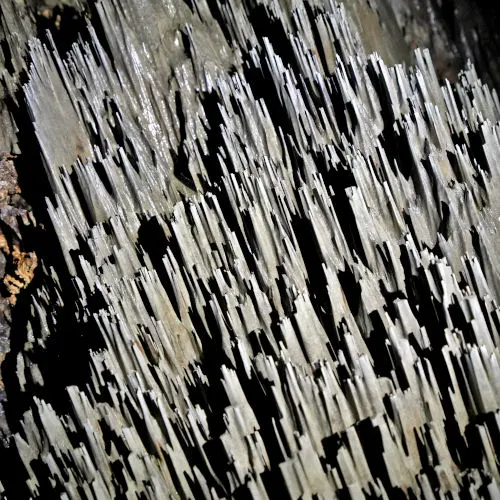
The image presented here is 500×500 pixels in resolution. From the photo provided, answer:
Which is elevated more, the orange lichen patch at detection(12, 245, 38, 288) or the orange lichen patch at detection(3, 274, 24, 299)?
the orange lichen patch at detection(12, 245, 38, 288)

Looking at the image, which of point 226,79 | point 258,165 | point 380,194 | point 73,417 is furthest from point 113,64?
point 73,417

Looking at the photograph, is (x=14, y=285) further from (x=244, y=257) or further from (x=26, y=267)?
(x=244, y=257)

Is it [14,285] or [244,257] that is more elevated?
[14,285]

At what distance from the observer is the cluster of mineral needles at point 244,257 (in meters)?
2.28

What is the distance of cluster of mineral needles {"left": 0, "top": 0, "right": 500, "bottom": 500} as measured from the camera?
228cm

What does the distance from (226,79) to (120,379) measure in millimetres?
2096

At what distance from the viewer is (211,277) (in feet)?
9.64

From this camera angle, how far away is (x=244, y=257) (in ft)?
9.70

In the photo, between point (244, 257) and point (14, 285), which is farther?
point (14, 285)

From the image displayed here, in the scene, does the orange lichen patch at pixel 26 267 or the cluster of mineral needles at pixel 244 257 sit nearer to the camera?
the cluster of mineral needles at pixel 244 257

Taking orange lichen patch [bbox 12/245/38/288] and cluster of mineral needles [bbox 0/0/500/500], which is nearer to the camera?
cluster of mineral needles [bbox 0/0/500/500]

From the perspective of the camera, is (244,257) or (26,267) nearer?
(244,257)

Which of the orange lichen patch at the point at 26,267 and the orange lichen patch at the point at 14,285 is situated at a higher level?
the orange lichen patch at the point at 26,267

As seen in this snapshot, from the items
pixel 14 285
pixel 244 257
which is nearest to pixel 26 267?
pixel 14 285
